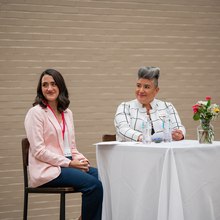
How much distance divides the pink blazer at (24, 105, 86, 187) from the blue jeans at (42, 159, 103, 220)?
0.06 m

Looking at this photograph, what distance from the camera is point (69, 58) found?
372cm

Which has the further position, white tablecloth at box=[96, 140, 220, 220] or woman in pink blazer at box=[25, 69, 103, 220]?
woman in pink blazer at box=[25, 69, 103, 220]

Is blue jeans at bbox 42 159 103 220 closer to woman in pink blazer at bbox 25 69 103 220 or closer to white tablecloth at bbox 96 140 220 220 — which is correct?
woman in pink blazer at bbox 25 69 103 220

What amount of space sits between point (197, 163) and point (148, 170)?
349mm

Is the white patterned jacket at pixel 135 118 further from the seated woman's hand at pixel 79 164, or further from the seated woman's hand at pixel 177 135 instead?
the seated woman's hand at pixel 79 164

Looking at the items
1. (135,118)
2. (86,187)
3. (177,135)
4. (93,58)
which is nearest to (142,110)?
(135,118)

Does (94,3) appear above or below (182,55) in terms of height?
above

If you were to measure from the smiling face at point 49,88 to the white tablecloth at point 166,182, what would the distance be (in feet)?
2.64

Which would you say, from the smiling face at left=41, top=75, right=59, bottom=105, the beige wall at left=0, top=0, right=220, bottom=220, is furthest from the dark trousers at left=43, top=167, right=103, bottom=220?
the beige wall at left=0, top=0, right=220, bottom=220

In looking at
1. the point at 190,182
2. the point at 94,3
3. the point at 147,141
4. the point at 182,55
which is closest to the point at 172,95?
the point at 182,55

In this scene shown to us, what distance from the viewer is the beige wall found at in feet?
11.7

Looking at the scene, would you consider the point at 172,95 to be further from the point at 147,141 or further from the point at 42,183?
the point at 42,183

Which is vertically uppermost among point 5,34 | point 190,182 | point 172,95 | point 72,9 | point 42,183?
point 72,9

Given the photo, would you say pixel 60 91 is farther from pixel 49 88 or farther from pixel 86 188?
pixel 86 188
